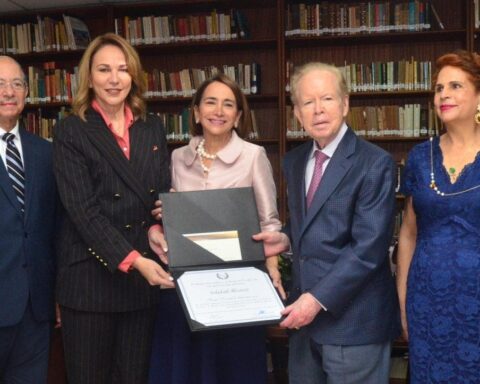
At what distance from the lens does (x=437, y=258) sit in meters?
1.82

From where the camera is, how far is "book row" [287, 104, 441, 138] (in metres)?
5.04

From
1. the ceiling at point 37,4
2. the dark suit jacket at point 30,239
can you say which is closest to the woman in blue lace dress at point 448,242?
the dark suit jacket at point 30,239

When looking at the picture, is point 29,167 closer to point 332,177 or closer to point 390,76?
point 332,177

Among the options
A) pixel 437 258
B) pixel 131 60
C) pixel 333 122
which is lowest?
pixel 437 258

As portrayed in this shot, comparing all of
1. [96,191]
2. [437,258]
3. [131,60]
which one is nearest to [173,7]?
[131,60]

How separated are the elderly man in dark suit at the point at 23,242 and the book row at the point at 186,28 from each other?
321 centimetres

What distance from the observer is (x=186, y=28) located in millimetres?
5266

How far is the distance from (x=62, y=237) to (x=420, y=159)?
4.39 ft

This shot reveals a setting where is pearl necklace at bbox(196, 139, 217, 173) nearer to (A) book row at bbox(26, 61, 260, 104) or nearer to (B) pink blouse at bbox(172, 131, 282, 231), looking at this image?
(B) pink blouse at bbox(172, 131, 282, 231)

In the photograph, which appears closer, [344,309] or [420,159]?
[344,309]

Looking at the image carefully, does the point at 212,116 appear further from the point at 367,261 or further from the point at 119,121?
the point at 367,261

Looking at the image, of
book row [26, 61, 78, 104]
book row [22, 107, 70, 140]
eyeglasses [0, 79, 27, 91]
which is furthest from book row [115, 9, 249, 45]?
eyeglasses [0, 79, 27, 91]

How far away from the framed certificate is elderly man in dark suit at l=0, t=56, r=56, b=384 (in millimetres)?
576

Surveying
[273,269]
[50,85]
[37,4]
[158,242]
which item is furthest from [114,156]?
[37,4]
